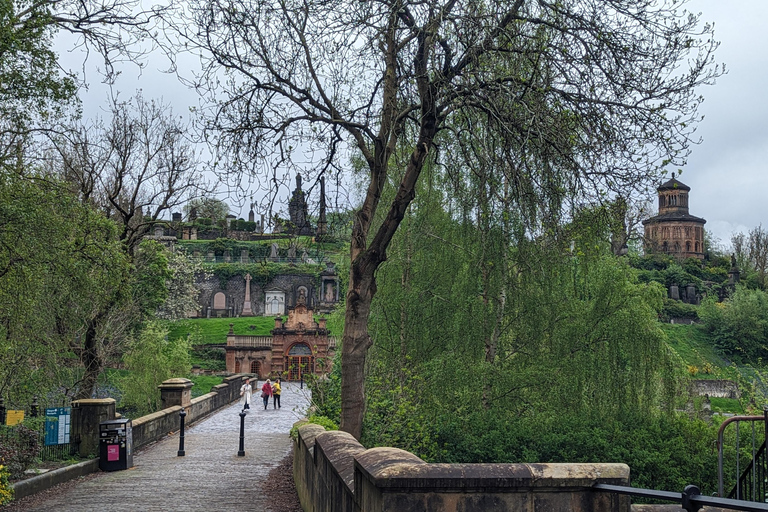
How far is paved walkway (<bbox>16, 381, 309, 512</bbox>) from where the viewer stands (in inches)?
429

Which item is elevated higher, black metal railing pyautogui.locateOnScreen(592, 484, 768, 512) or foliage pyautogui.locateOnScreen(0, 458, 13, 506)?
black metal railing pyautogui.locateOnScreen(592, 484, 768, 512)

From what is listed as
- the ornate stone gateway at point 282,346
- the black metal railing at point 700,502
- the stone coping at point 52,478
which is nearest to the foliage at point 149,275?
the stone coping at point 52,478

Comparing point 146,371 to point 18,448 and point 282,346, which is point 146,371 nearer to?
point 18,448

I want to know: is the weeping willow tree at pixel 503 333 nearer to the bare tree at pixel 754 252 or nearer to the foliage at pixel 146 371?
the foliage at pixel 146 371

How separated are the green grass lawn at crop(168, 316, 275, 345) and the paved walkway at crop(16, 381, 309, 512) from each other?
5047 cm

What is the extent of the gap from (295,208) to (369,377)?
4397mm

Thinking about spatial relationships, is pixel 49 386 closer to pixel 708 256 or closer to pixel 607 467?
pixel 607 467

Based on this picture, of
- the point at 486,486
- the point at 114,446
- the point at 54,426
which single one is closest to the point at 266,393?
the point at 114,446

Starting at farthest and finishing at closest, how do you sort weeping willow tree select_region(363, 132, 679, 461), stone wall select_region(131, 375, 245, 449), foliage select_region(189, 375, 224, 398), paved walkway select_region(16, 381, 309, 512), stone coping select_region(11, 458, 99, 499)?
foliage select_region(189, 375, 224, 398) < stone wall select_region(131, 375, 245, 449) < weeping willow tree select_region(363, 132, 679, 461) < stone coping select_region(11, 458, 99, 499) < paved walkway select_region(16, 381, 309, 512)

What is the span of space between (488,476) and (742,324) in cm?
7532

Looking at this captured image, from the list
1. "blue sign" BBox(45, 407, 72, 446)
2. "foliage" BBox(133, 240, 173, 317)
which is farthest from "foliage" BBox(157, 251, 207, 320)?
"blue sign" BBox(45, 407, 72, 446)

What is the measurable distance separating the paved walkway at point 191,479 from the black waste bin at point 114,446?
0.28 metres

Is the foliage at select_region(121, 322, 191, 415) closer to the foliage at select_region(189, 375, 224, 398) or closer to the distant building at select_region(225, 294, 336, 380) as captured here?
the foliage at select_region(189, 375, 224, 398)

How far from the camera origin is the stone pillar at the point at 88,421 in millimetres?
15922
